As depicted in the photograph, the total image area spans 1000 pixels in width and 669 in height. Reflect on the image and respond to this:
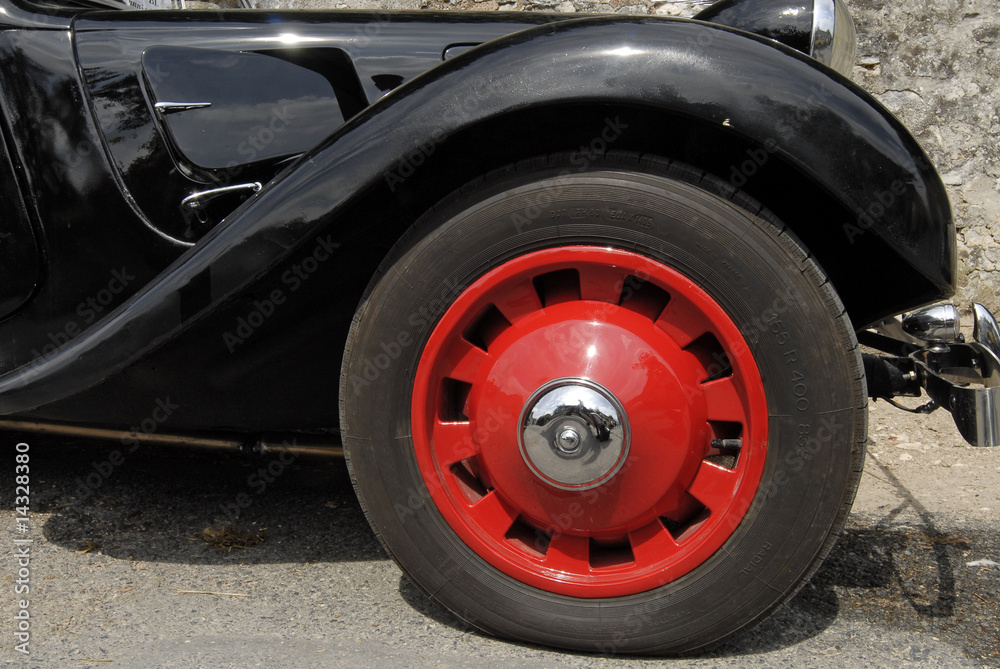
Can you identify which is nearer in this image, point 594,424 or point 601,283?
point 594,424

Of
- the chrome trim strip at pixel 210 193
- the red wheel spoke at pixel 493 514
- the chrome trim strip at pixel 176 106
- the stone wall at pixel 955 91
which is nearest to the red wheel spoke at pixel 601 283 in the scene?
the red wheel spoke at pixel 493 514

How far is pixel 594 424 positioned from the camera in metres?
1.31

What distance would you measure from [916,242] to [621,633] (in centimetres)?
86

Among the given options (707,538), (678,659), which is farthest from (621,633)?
(707,538)

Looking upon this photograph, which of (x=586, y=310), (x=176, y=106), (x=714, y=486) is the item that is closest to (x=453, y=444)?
(x=586, y=310)

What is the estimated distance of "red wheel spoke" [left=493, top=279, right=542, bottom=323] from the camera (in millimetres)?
1442

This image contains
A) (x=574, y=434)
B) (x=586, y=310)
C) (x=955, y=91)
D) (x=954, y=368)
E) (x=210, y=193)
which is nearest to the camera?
(x=574, y=434)

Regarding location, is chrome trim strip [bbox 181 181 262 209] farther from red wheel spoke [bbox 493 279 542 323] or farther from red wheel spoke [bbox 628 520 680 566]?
red wheel spoke [bbox 628 520 680 566]

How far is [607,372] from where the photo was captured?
1.36 meters

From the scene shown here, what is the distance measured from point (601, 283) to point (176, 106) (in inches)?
40.9

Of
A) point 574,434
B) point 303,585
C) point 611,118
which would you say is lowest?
point 303,585

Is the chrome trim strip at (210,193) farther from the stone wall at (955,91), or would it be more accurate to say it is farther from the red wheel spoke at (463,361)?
the stone wall at (955,91)

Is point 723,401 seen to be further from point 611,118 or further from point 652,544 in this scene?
point 611,118

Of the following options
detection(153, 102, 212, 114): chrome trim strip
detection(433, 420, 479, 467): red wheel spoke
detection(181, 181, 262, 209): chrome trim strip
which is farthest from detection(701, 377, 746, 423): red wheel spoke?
detection(153, 102, 212, 114): chrome trim strip
